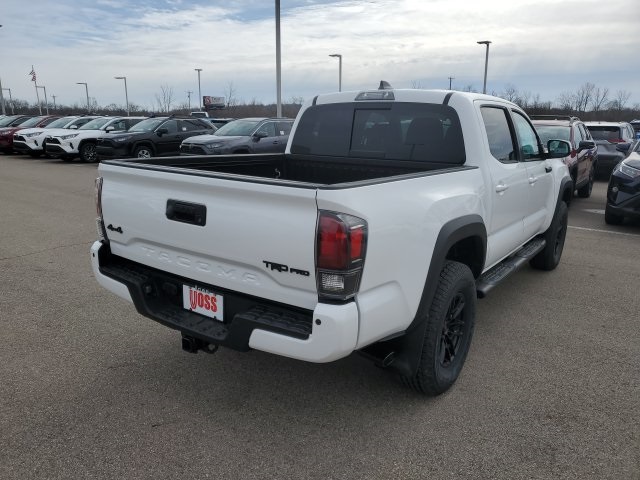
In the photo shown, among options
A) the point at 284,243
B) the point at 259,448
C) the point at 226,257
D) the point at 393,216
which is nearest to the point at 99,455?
the point at 259,448

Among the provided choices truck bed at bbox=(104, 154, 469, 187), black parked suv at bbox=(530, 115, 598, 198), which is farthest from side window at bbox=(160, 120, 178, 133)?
truck bed at bbox=(104, 154, 469, 187)

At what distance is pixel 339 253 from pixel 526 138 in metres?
3.31

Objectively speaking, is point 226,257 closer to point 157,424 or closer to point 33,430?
point 157,424

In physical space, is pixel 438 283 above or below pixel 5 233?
above

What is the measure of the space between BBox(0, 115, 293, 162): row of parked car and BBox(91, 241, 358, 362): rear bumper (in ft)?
35.8

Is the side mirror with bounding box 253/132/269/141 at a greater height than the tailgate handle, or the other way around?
the tailgate handle

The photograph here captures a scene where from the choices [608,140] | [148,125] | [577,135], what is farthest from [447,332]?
[148,125]

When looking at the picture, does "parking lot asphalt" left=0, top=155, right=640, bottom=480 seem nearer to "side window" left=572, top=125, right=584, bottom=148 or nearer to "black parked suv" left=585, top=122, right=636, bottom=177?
"side window" left=572, top=125, right=584, bottom=148

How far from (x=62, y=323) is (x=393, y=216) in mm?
3148

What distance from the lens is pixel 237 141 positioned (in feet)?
46.7

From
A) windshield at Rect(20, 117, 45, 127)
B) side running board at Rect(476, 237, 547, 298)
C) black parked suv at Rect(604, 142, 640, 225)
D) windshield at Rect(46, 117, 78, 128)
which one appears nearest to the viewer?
side running board at Rect(476, 237, 547, 298)

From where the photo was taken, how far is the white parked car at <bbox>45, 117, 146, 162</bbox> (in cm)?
1847

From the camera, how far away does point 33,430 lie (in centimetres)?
294

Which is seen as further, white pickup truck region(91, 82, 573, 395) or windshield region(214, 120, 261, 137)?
windshield region(214, 120, 261, 137)
